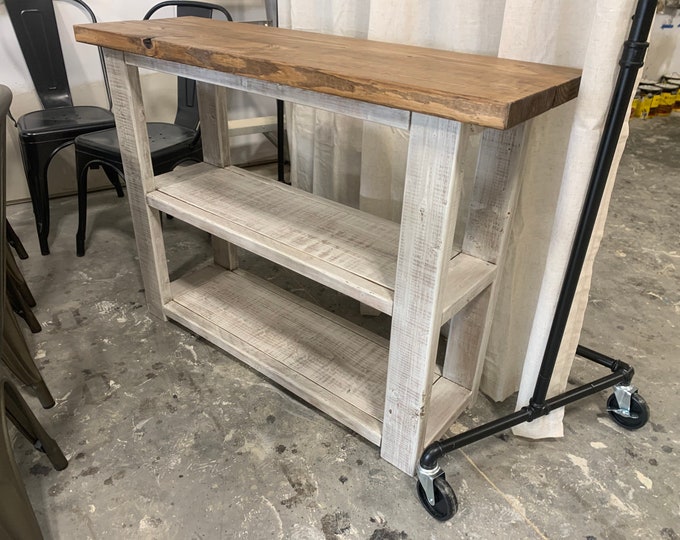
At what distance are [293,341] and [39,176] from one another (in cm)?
124

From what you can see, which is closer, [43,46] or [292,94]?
[292,94]

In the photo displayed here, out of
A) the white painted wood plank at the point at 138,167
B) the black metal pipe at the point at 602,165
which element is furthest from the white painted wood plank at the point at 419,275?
the white painted wood plank at the point at 138,167

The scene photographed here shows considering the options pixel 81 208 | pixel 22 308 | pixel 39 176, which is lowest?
pixel 22 308

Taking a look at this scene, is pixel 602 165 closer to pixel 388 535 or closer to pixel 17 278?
pixel 388 535

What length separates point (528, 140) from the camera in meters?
1.17

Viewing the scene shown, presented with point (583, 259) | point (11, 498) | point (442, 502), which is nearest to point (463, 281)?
point (583, 259)

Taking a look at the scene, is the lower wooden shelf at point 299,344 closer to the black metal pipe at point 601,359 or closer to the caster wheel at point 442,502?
the caster wheel at point 442,502

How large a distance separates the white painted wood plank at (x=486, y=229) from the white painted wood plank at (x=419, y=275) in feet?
0.85

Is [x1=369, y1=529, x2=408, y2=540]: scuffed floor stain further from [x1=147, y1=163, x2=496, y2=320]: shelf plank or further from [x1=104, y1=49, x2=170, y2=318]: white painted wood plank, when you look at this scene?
[x1=104, y1=49, x2=170, y2=318]: white painted wood plank

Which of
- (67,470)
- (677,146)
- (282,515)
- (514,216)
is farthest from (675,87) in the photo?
(67,470)

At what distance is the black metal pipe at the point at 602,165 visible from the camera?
0.85 meters

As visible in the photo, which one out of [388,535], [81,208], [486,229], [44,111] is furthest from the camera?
[44,111]

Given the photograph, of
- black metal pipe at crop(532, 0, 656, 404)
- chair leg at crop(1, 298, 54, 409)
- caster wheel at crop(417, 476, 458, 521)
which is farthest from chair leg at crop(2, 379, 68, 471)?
black metal pipe at crop(532, 0, 656, 404)

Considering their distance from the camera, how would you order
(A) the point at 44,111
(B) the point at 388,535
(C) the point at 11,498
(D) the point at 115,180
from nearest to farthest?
(C) the point at 11,498 < (B) the point at 388,535 < (A) the point at 44,111 < (D) the point at 115,180
